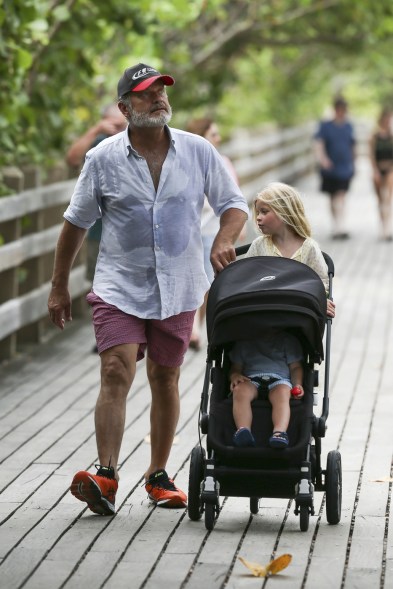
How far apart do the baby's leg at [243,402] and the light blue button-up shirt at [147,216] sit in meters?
0.53

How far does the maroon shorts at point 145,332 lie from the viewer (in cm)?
638

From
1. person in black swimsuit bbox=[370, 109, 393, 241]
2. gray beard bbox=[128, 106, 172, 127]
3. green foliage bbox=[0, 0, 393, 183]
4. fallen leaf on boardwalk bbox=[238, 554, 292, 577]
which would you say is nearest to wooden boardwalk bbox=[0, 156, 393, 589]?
fallen leaf on boardwalk bbox=[238, 554, 292, 577]

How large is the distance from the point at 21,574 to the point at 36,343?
6.38 meters

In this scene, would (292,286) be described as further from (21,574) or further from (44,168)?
(44,168)

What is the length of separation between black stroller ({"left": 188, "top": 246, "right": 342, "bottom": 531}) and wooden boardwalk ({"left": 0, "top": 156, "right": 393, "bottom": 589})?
187 millimetres

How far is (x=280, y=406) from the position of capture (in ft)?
19.7

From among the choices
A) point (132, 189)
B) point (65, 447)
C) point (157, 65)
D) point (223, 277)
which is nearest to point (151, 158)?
point (132, 189)

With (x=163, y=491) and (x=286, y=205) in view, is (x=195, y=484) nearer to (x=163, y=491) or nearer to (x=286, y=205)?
(x=163, y=491)

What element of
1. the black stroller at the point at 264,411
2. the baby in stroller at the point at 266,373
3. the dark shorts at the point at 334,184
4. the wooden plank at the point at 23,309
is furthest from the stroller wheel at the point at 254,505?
the dark shorts at the point at 334,184

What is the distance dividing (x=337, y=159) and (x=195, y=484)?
14.9m

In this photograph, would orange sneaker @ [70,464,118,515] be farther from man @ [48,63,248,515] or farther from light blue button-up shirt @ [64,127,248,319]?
light blue button-up shirt @ [64,127,248,319]

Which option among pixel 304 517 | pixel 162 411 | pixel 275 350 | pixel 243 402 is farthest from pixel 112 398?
pixel 304 517

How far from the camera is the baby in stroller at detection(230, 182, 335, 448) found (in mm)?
6004

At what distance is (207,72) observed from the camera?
19.1 metres
